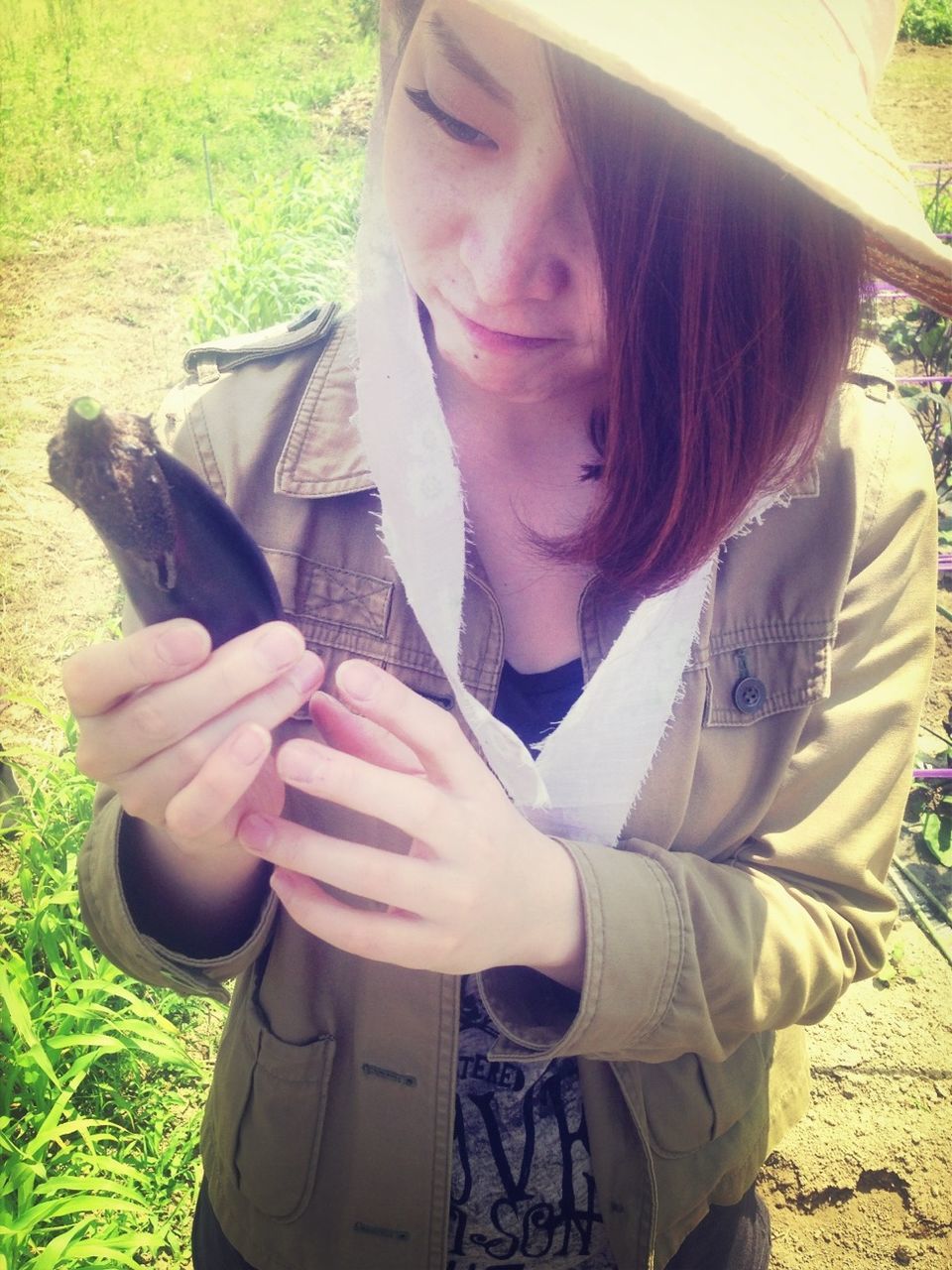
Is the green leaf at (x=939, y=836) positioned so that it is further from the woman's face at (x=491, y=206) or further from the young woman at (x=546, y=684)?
the woman's face at (x=491, y=206)

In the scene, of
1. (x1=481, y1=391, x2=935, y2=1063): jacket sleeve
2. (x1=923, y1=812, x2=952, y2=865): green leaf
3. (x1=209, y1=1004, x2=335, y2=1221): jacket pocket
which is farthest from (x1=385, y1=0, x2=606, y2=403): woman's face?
(x1=923, y1=812, x2=952, y2=865): green leaf

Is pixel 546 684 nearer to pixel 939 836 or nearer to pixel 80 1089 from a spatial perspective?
pixel 80 1089

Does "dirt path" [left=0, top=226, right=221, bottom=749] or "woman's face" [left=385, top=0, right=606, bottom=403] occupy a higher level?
"woman's face" [left=385, top=0, right=606, bottom=403]

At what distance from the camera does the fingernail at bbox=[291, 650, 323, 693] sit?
30.7 inches

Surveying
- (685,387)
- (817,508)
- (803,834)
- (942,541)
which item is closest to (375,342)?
(685,387)

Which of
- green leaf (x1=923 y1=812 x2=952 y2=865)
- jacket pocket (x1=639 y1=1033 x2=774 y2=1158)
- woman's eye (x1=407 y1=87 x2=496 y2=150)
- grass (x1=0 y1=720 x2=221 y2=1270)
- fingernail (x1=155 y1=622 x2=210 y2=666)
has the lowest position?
grass (x1=0 y1=720 x2=221 y2=1270)

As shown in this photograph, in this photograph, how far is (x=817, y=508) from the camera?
1188 millimetres

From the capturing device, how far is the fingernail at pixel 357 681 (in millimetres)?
754

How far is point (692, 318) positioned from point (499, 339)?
0.24 m

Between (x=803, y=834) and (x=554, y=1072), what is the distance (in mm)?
520

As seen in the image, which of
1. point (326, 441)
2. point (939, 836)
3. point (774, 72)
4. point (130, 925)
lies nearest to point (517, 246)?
point (774, 72)

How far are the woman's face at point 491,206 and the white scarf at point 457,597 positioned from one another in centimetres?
9

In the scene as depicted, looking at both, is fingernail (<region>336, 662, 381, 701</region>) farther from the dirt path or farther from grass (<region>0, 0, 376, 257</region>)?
grass (<region>0, 0, 376, 257</region>)


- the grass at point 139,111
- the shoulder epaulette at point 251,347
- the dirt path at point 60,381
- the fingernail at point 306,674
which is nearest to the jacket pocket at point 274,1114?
the fingernail at point 306,674
